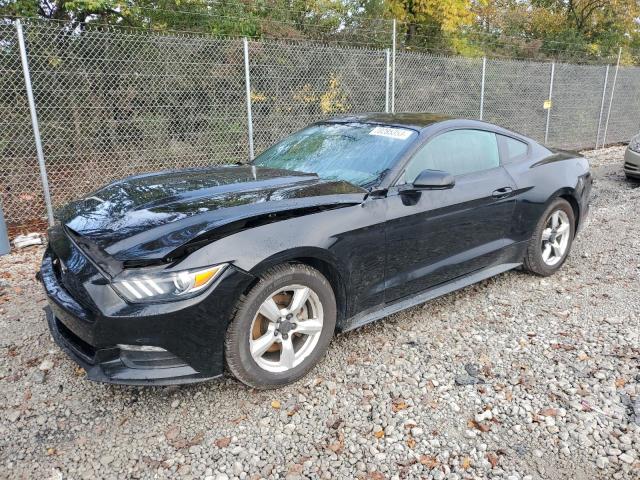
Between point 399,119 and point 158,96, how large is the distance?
4271 millimetres

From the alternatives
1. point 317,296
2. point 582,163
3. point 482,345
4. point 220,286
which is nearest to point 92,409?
point 220,286

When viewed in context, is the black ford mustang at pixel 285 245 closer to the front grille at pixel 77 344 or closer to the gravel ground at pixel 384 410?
the front grille at pixel 77 344

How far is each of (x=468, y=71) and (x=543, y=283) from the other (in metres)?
7.20

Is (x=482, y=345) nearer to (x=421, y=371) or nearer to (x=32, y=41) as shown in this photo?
(x=421, y=371)

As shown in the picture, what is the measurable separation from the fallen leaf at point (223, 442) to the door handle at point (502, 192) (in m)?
2.64

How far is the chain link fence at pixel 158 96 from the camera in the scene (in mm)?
5918

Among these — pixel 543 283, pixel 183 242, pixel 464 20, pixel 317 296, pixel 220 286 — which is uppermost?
pixel 464 20

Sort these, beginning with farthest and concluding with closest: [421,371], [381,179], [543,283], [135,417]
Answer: [543,283]
[381,179]
[421,371]
[135,417]

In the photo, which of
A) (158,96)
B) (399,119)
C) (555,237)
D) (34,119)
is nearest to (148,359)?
(399,119)

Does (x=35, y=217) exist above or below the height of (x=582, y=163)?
below

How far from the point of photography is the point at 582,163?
15.5ft

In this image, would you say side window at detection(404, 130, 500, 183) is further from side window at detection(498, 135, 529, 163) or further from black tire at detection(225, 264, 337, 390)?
black tire at detection(225, 264, 337, 390)

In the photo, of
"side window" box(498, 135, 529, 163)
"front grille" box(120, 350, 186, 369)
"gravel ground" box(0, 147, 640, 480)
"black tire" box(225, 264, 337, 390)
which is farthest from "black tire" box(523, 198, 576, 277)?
"front grille" box(120, 350, 186, 369)

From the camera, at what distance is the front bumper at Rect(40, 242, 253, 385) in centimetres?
233
